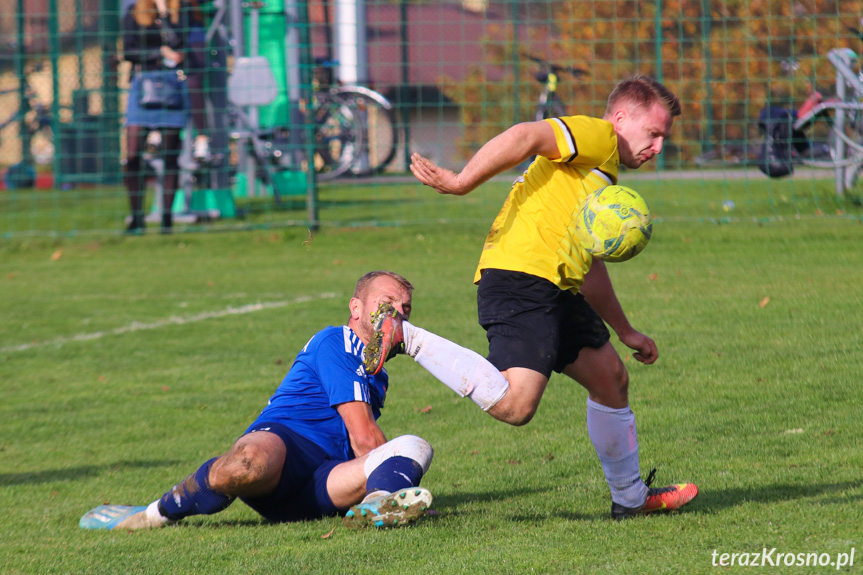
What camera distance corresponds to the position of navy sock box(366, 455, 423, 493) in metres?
3.53

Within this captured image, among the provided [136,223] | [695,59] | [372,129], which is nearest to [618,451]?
[695,59]

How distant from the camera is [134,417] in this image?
6.04 meters

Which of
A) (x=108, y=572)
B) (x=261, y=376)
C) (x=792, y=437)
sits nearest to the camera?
(x=108, y=572)

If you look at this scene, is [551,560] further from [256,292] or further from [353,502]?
[256,292]

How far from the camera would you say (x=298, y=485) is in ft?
12.9

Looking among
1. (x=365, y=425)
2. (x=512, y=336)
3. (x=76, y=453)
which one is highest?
(x=512, y=336)

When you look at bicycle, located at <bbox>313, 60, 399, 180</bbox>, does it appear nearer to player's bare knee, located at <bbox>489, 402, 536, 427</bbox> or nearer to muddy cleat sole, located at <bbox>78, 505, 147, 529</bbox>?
muddy cleat sole, located at <bbox>78, 505, 147, 529</bbox>

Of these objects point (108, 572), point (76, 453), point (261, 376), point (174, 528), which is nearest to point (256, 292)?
point (261, 376)

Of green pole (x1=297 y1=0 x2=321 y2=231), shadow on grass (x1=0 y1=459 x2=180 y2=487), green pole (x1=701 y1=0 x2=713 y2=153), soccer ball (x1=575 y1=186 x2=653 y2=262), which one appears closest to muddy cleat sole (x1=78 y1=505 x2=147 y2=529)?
shadow on grass (x1=0 y1=459 x2=180 y2=487)

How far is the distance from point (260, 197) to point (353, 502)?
11574 millimetres

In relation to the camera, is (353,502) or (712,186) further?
(712,186)

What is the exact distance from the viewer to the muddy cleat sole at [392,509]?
338 cm

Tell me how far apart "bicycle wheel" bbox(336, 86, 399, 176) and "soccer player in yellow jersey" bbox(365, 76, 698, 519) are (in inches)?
425

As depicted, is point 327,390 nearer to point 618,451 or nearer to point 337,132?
point 618,451
